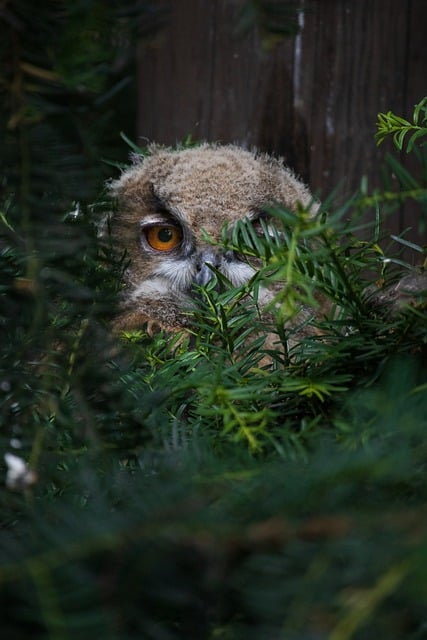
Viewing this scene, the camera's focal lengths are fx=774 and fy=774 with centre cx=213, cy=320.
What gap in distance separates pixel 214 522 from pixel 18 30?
26 cm

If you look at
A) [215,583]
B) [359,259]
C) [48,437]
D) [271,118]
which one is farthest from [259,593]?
[271,118]

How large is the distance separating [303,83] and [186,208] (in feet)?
1.41

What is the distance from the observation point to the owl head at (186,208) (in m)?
1.88

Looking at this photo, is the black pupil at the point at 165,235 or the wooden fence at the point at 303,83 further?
the black pupil at the point at 165,235

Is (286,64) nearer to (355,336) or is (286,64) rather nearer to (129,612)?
(355,336)

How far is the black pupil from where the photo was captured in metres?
2.08

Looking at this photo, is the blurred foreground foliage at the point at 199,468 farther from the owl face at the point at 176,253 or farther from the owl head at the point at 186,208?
the owl face at the point at 176,253

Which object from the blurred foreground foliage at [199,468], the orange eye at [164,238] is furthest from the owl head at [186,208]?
the blurred foreground foliage at [199,468]

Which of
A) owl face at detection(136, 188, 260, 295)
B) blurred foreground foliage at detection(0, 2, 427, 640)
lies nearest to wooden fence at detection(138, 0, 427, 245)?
owl face at detection(136, 188, 260, 295)

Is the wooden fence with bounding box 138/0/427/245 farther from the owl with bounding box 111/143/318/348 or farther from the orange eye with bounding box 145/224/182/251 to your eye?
the orange eye with bounding box 145/224/182/251

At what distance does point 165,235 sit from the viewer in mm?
2098

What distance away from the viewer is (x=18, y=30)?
0.38 meters

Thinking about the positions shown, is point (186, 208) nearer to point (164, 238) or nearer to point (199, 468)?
point (164, 238)

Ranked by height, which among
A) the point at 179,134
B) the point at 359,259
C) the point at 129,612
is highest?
the point at 179,134
